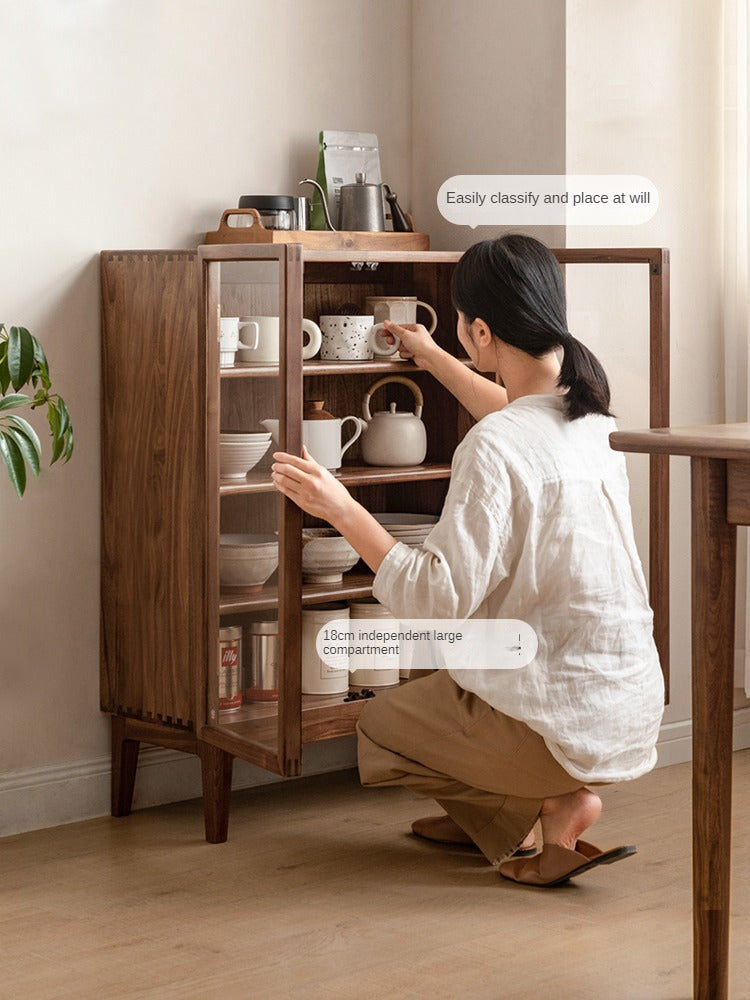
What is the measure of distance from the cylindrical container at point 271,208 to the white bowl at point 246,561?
0.71 meters

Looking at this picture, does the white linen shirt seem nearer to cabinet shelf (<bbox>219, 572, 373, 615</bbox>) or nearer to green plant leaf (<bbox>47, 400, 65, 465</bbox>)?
cabinet shelf (<bbox>219, 572, 373, 615</bbox>)

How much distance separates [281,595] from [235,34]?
1.33m

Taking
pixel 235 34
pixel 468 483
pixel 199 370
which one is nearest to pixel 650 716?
pixel 468 483

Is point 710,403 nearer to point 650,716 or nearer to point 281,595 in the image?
point 650,716

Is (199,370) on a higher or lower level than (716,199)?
lower

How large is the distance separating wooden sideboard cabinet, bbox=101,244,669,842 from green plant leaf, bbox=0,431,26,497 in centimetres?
44

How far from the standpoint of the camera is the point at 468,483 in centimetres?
244

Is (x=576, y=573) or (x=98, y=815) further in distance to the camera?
(x=98, y=815)

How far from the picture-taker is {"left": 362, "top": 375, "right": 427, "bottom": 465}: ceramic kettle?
322cm

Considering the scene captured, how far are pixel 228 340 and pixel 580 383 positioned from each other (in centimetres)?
69

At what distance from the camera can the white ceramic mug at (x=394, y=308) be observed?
3.21m

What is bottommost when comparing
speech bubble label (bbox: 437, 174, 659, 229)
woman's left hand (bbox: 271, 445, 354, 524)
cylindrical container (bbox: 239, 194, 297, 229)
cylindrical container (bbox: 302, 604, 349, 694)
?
cylindrical container (bbox: 302, 604, 349, 694)

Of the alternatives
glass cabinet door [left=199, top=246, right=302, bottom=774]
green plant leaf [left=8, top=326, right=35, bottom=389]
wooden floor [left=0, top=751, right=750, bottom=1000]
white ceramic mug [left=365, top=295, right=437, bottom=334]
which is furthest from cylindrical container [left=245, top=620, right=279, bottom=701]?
white ceramic mug [left=365, top=295, right=437, bottom=334]

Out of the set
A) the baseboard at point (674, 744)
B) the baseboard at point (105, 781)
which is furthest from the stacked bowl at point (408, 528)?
the baseboard at point (674, 744)
